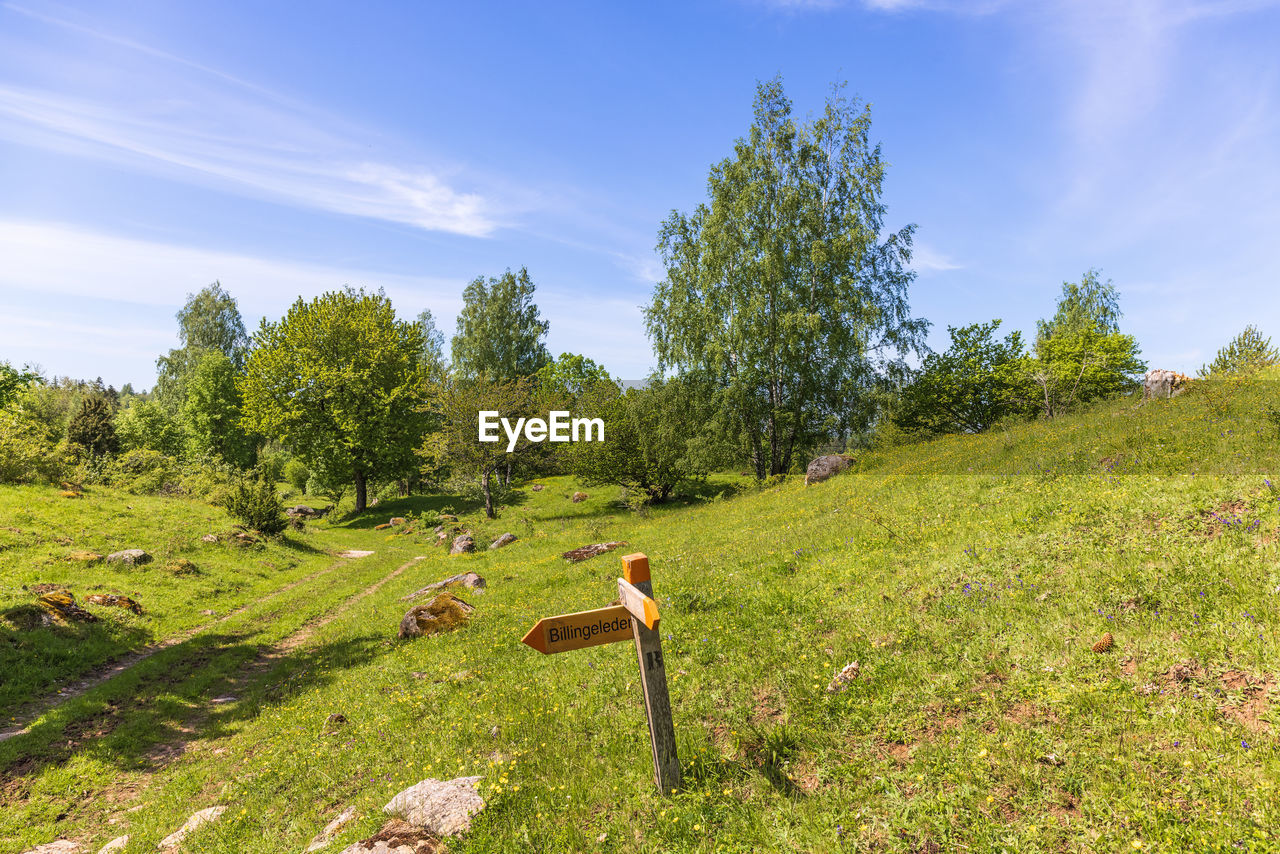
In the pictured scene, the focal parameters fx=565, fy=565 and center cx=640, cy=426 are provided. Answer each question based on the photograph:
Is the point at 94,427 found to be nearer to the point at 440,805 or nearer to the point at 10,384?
the point at 10,384

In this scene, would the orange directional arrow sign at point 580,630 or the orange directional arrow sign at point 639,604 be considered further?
the orange directional arrow sign at point 580,630

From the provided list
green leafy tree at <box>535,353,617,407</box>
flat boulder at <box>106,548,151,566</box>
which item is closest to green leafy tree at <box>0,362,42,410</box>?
flat boulder at <box>106,548,151,566</box>

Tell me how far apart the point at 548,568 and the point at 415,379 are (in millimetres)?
32589

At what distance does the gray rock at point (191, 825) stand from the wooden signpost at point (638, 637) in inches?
249

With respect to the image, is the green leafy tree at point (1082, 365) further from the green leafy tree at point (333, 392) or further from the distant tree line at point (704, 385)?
the green leafy tree at point (333, 392)

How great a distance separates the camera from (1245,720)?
5.14 m

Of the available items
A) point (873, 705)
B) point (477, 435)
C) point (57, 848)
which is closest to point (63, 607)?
point (57, 848)

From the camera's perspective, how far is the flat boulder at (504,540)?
3120 cm

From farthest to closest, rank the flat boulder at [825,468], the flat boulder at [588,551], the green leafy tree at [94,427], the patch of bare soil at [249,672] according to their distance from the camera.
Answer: the green leafy tree at [94,427] → the flat boulder at [825,468] → the flat boulder at [588,551] → the patch of bare soil at [249,672]

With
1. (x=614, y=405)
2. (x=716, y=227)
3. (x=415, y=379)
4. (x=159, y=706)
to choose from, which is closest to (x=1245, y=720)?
(x=159, y=706)

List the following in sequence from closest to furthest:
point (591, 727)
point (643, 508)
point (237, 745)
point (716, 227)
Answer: point (591, 727)
point (237, 745)
point (716, 227)
point (643, 508)

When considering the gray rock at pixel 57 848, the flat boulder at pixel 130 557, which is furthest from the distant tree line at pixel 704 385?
the gray rock at pixel 57 848

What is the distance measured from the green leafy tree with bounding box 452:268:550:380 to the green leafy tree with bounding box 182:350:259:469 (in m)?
23.3

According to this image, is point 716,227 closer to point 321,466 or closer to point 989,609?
point 989,609
